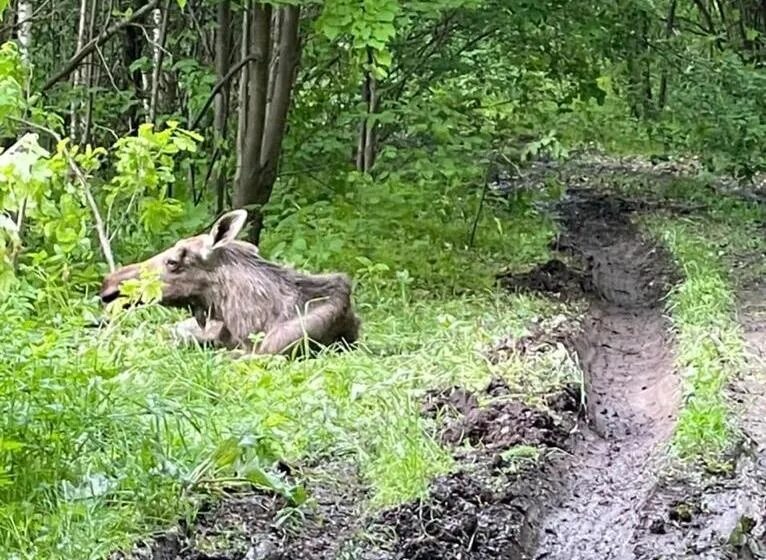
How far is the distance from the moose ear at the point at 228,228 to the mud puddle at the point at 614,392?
198cm

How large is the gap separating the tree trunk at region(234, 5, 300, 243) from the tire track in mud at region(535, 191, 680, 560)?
252 cm

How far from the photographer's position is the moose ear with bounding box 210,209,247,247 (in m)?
6.66

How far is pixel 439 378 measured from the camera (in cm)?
579

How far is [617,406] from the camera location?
243 inches

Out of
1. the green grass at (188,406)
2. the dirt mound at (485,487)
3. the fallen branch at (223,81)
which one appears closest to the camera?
the green grass at (188,406)

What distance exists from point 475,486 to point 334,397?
101cm

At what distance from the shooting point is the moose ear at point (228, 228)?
6.66m

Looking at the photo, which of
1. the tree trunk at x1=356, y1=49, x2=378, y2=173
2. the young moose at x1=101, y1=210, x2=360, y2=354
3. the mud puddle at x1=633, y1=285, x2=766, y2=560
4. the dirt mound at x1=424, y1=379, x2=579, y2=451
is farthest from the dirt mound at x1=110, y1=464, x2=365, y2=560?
the tree trunk at x1=356, y1=49, x2=378, y2=173

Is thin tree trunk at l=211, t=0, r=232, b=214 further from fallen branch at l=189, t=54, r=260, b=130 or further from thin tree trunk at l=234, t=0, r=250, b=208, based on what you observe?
fallen branch at l=189, t=54, r=260, b=130

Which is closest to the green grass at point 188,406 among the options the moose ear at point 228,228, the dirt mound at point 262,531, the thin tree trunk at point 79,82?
the dirt mound at point 262,531

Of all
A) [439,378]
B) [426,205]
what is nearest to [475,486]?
[439,378]

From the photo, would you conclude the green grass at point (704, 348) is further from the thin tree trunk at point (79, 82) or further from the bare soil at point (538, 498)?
the thin tree trunk at point (79, 82)

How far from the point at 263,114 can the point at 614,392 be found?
4.08 meters

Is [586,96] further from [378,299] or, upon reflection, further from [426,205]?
[378,299]
